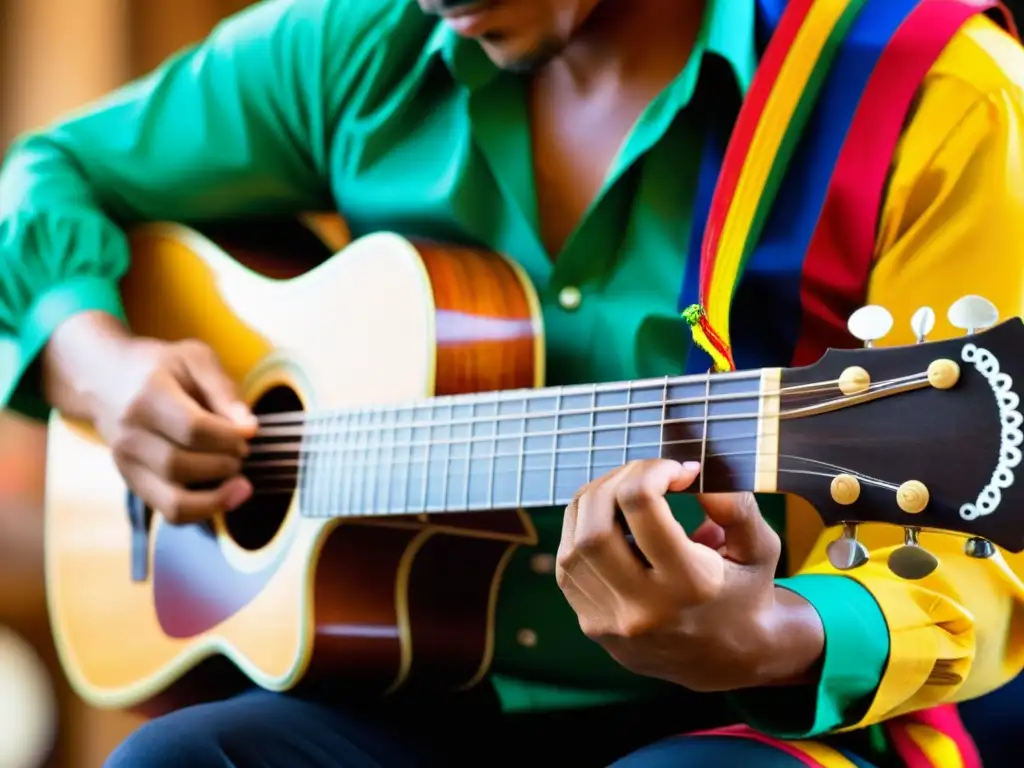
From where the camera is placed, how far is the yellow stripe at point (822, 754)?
0.72 meters

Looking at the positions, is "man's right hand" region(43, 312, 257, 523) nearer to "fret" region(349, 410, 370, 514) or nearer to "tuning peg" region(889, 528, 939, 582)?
"fret" region(349, 410, 370, 514)

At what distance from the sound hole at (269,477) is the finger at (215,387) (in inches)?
0.9

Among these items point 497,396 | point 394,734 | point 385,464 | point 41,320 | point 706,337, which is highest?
point 706,337

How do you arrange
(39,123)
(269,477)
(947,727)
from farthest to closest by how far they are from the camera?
(39,123) < (269,477) < (947,727)

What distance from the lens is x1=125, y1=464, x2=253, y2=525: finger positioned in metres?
1.01

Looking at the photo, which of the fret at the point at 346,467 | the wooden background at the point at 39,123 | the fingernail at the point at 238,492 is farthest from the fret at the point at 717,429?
the wooden background at the point at 39,123

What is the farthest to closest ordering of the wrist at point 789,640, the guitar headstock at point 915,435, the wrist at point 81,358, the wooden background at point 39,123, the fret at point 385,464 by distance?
1. the wooden background at point 39,123
2. the wrist at point 81,358
3. the fret at point 385,464
4. the wrist at point 789,640
5. the guitar headstock at point 915,435

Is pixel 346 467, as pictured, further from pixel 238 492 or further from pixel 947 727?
pixel 947 727

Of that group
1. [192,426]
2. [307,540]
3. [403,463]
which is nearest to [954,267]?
[403,463]

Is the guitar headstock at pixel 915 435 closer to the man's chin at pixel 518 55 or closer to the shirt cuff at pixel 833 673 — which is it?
the shirt cuff at pixel 833 673

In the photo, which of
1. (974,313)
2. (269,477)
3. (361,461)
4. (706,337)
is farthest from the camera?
(269,477)

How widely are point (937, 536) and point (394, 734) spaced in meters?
0.46

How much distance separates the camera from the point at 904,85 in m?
0.78

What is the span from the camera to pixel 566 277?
95 cm
